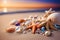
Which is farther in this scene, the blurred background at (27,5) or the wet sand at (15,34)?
the blurred background at (27,5)

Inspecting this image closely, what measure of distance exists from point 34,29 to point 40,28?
40 millimetres

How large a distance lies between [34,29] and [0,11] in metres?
0.28

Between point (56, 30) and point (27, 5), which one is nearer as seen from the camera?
point (56, 30)

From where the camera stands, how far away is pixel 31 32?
0.85 meters

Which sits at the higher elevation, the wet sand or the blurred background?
the blurred background

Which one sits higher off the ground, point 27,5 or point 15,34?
point 27,5

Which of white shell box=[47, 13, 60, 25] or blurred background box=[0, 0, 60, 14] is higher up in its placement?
blurred background box=[0, 0, 60, 14]

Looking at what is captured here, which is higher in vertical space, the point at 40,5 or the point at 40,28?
the point at 40,5

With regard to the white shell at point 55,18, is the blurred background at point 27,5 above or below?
above

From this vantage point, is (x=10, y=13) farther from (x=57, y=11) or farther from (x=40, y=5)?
(x=57, y=11)

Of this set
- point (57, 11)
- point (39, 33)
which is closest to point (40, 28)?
point (39, 33)

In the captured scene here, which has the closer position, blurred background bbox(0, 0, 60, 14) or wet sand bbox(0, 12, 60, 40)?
wet sand bbox(0, 12, 60, 40)

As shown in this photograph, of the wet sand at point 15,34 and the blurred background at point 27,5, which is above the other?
the blurred background at point 27,5

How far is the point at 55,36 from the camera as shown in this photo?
0.82 m
